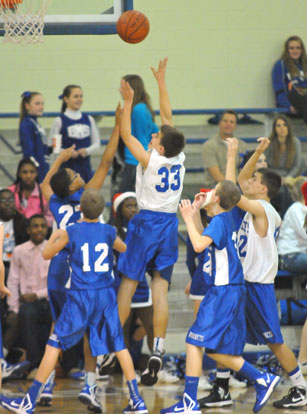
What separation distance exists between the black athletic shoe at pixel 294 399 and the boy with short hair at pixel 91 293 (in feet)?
3.76

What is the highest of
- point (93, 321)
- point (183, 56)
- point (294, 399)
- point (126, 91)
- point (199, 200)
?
point (183, 56)

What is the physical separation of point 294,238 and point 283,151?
4.84 ft

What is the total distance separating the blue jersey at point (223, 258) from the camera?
20.7 feet

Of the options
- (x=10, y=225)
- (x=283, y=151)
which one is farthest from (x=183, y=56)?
(x=10, y=225)

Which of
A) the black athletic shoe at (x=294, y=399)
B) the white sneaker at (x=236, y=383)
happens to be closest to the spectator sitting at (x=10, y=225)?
the white sneaker at (x=236, y=383)

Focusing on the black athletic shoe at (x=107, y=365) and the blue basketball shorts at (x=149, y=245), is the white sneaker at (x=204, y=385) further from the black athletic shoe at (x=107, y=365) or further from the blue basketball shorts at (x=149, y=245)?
the blue basketball shorts at (x=149, y=245)

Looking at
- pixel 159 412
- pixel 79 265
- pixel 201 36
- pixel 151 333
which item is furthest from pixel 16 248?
pixel 201 36

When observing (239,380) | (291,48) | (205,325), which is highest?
(291,48)

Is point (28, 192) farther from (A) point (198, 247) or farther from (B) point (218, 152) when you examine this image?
(A) point (198, 247)

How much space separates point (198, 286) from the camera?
715 cm

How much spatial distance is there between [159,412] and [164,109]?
8.19ft

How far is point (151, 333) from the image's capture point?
792 cm

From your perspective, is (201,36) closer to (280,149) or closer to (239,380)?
(280,149)

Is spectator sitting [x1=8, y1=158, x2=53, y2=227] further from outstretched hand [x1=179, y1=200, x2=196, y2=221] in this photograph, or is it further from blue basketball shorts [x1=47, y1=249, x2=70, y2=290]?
outstretched hand [x1=179, y1=200, x2=196, y2=221]
